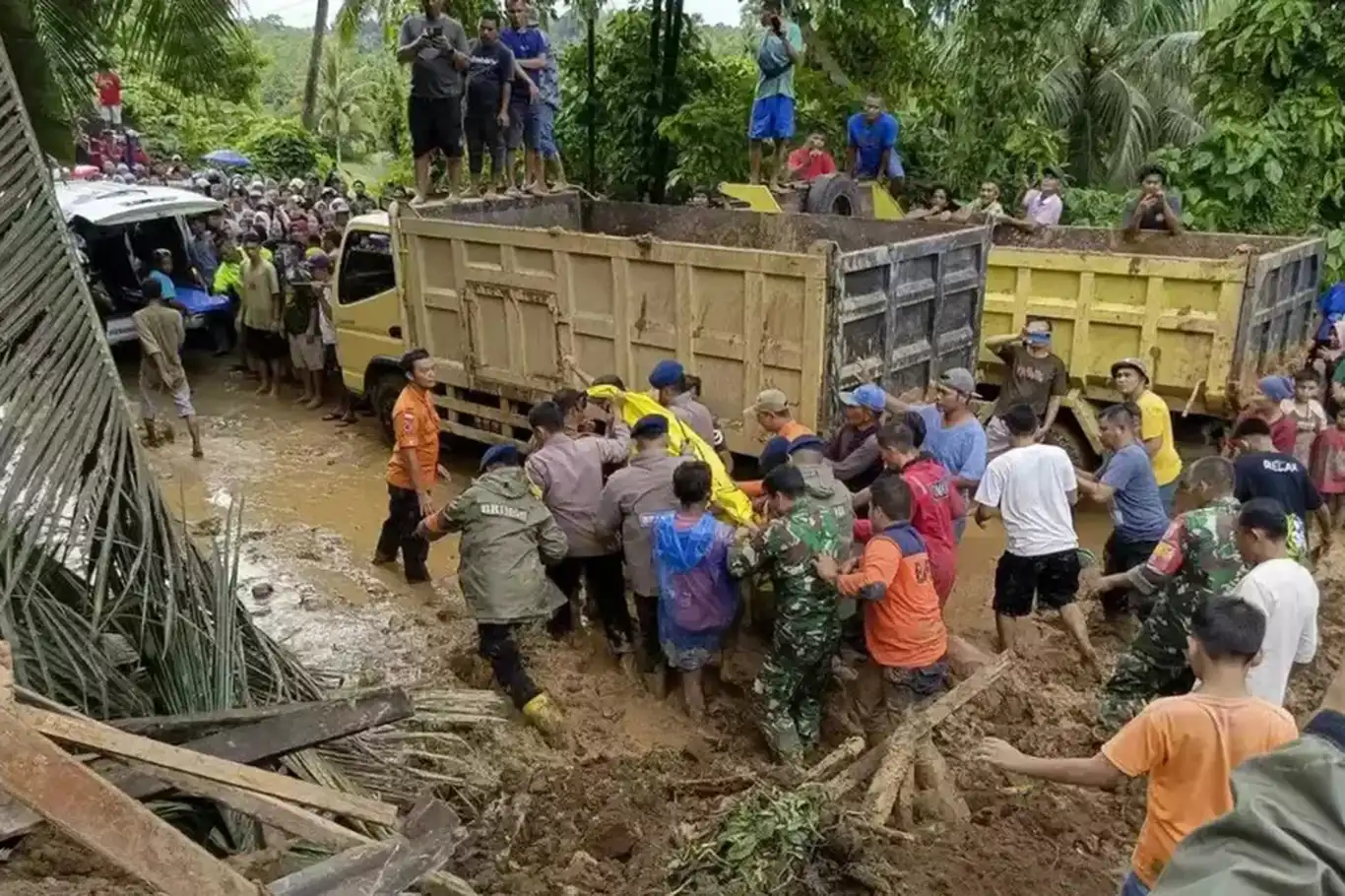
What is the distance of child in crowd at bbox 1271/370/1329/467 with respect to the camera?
6531mm

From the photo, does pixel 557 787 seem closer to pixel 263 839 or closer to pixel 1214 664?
pixel 263 839

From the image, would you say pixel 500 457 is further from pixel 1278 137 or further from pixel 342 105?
pixel 342 105

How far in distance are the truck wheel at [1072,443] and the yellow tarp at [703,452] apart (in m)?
2.94

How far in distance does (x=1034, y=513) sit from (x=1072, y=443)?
8.69ft

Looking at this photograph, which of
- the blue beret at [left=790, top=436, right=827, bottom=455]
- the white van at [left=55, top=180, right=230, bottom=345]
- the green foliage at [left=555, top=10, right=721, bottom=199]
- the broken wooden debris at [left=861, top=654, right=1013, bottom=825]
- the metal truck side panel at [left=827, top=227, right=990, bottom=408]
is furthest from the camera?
the green foliage at [left=555, top=10, right=721, bottom=199]

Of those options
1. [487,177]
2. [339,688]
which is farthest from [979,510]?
[487,177]

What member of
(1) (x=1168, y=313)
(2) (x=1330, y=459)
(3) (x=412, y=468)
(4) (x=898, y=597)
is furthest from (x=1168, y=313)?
(3) (x=412, y=468)

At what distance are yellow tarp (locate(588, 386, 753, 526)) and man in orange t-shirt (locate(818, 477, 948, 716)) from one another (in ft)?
2.80

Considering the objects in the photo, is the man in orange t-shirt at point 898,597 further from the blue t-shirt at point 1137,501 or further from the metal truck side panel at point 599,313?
the metal truck side panel at point 599,313

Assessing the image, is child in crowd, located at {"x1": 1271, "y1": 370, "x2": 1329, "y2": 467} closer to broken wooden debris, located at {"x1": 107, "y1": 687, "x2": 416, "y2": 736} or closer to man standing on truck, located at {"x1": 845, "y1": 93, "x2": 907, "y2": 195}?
man standing on truck, located at {"x1": 845, "y1": 93, "x2": 907, "y2": 195}

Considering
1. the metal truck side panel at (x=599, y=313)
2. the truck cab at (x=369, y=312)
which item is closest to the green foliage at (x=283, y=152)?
the truck cab at (x=369, y=312)

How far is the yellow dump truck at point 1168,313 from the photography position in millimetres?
7273

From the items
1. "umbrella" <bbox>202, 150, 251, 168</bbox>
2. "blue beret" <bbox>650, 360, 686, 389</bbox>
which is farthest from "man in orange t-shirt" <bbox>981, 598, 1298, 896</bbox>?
"umbrella" <bbox>202, 150, 251, 168</bbox>

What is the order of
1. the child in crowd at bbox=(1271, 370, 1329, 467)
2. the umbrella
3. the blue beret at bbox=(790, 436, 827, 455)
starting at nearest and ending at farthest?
the blue beret at bbox=(790, 436, 827, 455), the child in crowd at bbox=(1271, 370, 1329, 467), the umbrella
